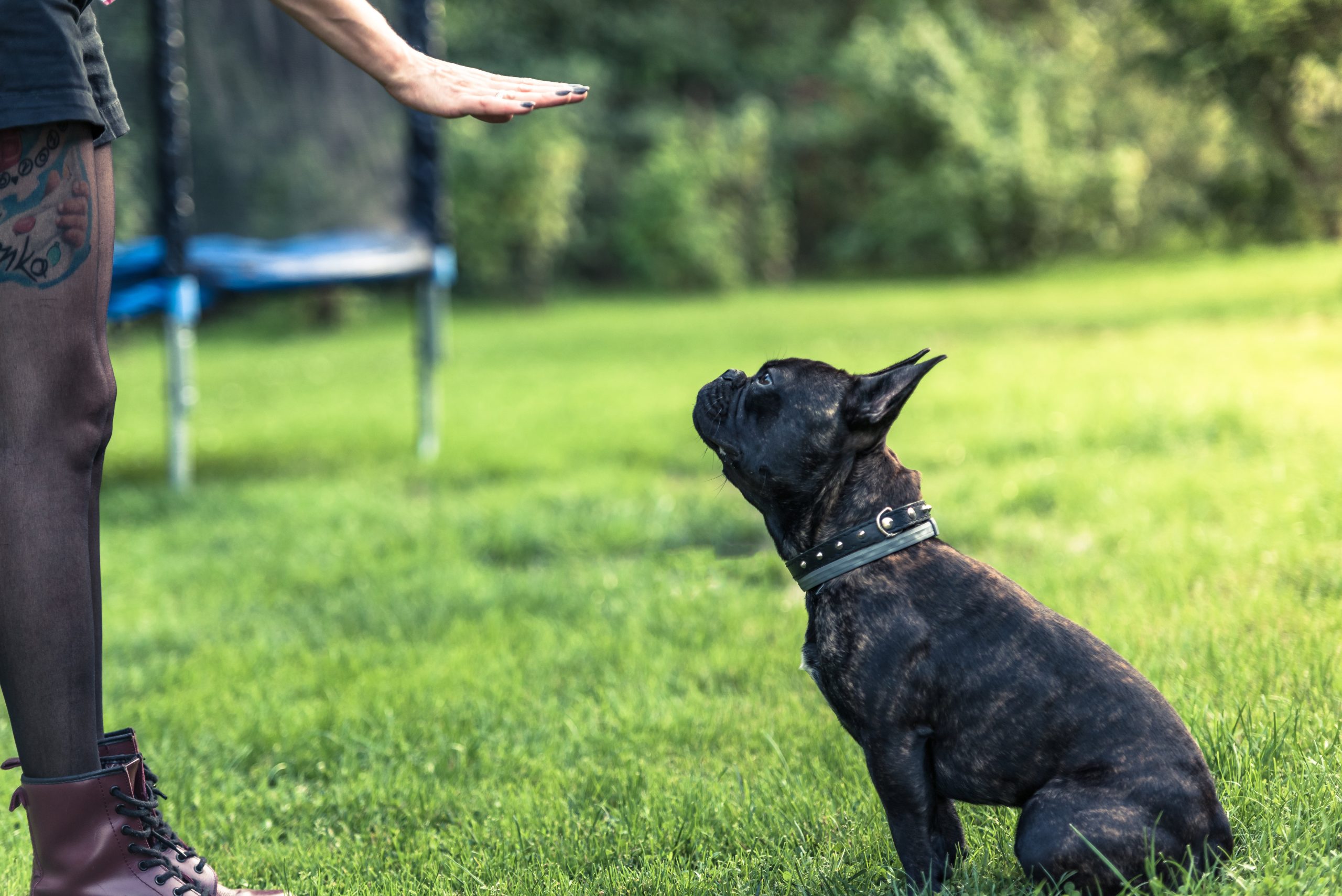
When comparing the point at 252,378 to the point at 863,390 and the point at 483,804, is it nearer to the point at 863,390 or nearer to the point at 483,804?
the point at 483,804

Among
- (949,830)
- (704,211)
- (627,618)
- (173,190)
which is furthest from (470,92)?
(704,211)

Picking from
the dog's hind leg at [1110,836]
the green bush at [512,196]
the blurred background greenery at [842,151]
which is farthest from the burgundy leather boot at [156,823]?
the green bush at [512,196]

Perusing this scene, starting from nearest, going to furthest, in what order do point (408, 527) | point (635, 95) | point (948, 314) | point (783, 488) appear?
point (783, 488) < point (408, 527) < point (948, 314) < point (635, 95)

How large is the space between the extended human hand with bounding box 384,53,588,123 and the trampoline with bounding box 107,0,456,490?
433 cm

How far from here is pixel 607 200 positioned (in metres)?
22.5

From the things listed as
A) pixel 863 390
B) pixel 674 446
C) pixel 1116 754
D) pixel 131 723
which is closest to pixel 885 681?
pixel 1116 754

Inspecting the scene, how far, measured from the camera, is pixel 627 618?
412 centimetres

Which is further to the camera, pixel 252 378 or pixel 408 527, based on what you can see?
pixel 252 378

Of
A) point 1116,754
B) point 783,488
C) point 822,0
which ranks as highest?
point 822,0

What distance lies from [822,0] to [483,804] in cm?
2860

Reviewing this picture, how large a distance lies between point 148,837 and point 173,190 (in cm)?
474

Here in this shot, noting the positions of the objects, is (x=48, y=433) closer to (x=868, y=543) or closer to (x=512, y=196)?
(x=868, y=543)

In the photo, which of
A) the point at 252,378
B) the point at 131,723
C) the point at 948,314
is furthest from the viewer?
the point at 948,314

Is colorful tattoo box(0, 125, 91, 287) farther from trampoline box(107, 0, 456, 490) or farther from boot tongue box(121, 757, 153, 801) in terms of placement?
trampoline box(107, 0, 456, 490)
